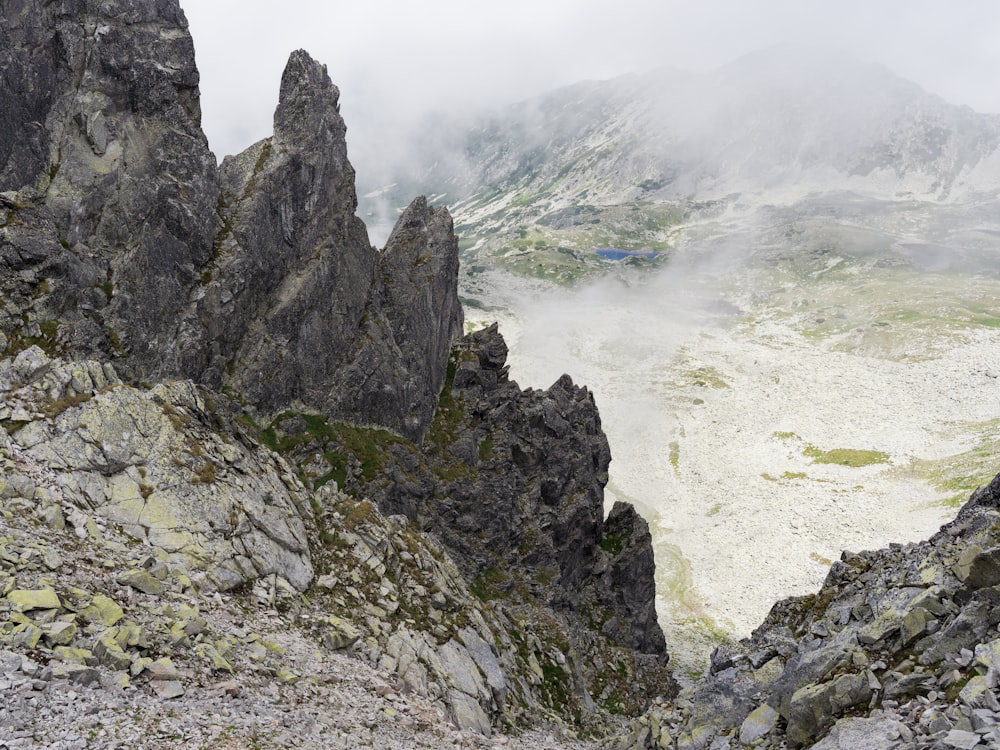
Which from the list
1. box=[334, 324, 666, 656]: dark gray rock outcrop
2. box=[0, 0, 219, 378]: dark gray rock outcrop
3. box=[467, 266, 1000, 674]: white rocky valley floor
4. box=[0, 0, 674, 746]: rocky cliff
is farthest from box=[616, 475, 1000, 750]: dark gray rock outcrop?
box=[467, 266, 1000, 674]: white rocky valley floor

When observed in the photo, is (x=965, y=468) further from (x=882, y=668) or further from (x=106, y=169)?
(x=106, y=169)

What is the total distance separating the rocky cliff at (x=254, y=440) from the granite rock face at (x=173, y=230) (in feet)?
0.61

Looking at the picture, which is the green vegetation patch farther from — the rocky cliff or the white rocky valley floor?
the rocky cliff

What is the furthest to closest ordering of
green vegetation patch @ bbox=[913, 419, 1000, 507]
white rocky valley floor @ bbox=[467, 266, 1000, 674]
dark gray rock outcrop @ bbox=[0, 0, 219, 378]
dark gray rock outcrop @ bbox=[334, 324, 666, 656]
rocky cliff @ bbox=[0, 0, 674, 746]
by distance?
green vegetation patch @ bbox=[913, 419, 1000, 507] < white rocky valley floor @ bbox=[467, 266, 1000, 674] < dark gray rock outcrop @ bbox=[334, 324, 666, 656] < dark gray rock outcrop @ bbox=[0, 0, 219, 378] < rocky cliff @ bbox=[0, 0, 674, 746]

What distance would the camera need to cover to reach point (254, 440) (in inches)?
1364

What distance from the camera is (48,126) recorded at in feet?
140

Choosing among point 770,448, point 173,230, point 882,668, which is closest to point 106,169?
point 173,230

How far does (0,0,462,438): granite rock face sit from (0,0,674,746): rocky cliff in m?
0.19

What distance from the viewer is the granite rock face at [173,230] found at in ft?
133

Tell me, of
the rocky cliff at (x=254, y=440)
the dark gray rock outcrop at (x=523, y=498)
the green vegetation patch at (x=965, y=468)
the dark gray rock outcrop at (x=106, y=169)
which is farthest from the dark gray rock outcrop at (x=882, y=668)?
the green vegetation patch at (x=965, y=468)

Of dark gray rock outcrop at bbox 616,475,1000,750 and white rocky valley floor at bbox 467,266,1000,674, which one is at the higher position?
white rocky valley floor at bbox 467,266,1000,674

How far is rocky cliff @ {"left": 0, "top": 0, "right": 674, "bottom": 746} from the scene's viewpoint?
68.6 feet

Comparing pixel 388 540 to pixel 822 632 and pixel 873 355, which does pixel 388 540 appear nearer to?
pixel 822 632

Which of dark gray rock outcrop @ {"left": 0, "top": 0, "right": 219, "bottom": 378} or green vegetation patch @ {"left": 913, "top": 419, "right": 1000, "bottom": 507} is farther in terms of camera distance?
green vegetation patch @ {"left": 913, "top": 419, "right": 1000, "bottom": 507}
